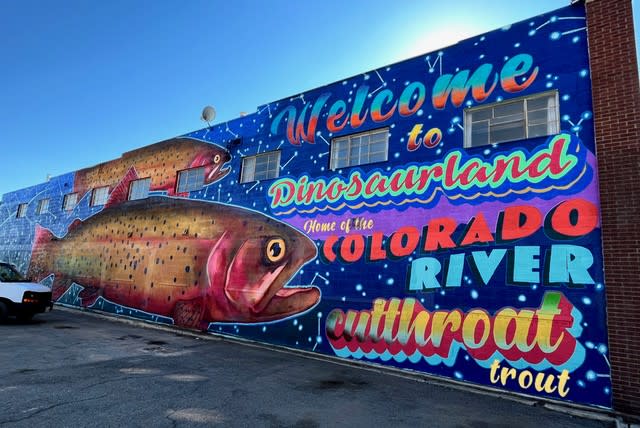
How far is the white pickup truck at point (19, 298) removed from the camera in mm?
11797

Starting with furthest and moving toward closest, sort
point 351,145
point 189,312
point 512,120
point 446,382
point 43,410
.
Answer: point 189,312 → point 351,145 → point 512,120 → point 446,382 → point 43,410

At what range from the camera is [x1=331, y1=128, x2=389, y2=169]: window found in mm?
9789

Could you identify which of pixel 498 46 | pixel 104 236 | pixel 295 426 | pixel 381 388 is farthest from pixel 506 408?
pixel 104 236

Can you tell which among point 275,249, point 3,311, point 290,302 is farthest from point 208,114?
point 3,311

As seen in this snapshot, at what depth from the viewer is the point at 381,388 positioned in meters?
7.04

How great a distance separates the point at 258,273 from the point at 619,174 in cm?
904

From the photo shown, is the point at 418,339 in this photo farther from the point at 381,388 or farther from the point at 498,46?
the point at 498,46

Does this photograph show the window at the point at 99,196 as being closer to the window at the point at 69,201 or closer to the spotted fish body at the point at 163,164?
the spotted fish body at the point at 163,164

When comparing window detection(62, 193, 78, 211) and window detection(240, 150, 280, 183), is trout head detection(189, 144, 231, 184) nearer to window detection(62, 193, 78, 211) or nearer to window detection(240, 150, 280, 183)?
window detection(240, 150, 280, 183)

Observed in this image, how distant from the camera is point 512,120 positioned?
8062 millimetres

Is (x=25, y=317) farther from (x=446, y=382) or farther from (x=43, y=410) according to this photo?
(x=446, y=382)

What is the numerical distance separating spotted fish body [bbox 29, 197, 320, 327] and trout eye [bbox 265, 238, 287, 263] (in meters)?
0.03

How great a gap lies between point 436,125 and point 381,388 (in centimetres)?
599

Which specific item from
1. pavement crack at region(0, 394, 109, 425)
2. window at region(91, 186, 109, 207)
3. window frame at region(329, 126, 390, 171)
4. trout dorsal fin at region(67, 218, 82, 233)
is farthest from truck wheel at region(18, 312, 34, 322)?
window frame at region(329, 126, 390, 171)
